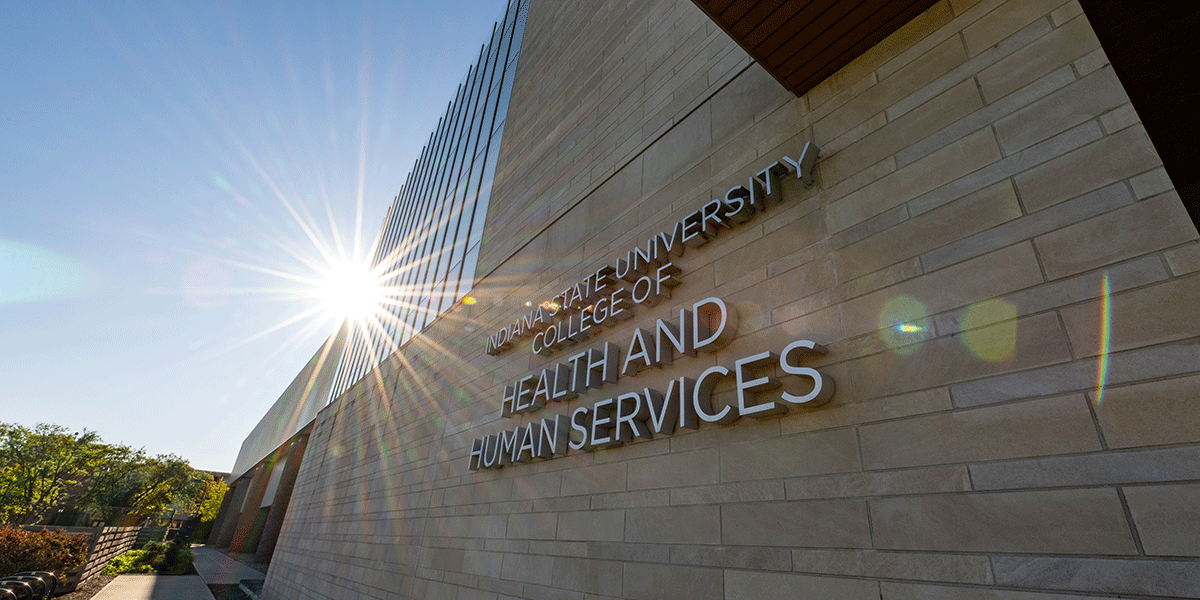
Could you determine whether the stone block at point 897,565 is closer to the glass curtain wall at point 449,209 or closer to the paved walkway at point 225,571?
the glass curtain wall at point 449,209

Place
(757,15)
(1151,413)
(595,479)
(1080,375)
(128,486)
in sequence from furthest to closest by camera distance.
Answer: (128,486) → (595,479) → (757,15) → (1080,375) → (1151,413)

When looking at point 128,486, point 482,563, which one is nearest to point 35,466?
point 128,486

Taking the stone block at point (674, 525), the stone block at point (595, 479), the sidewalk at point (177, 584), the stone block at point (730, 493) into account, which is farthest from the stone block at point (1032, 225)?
the sidewalk at point (177, 584)

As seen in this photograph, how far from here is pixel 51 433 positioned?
1619 inches

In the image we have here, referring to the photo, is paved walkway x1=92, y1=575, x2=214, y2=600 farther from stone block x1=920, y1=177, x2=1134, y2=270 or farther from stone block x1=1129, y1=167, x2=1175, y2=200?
stone block x1=1129, y1=167, x2=1175, y2=200

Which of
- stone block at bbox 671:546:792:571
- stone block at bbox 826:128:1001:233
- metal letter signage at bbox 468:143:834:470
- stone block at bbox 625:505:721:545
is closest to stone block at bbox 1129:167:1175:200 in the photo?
stone block at bbox 826:128:1001:233

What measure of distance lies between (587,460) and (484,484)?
2270 millimetres

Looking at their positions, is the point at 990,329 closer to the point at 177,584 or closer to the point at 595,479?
the point at 595,479

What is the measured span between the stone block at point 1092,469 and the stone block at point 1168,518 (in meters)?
0.04

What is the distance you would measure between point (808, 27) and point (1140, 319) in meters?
3.29

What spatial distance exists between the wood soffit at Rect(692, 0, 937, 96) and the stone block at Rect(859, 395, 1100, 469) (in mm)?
3414

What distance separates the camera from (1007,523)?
2.67 meters

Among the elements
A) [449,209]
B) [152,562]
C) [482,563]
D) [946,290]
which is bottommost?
[152,562]

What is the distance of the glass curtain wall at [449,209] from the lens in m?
13.4
